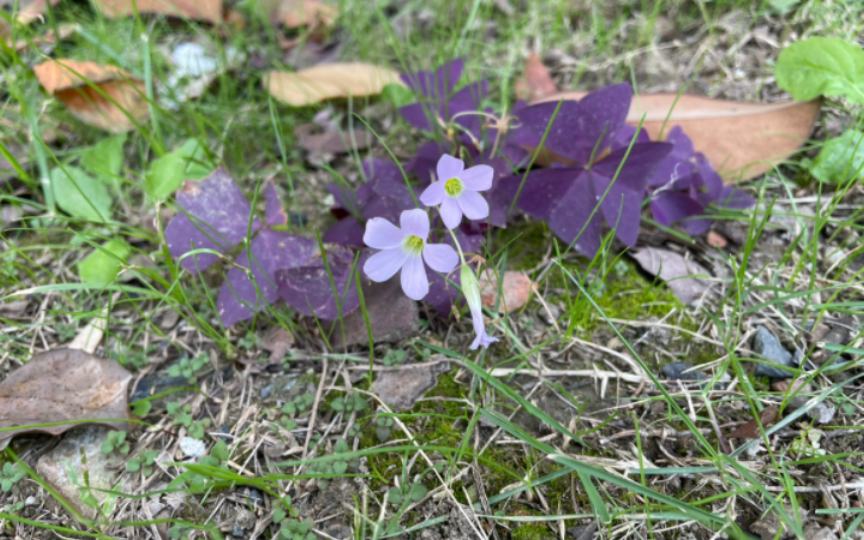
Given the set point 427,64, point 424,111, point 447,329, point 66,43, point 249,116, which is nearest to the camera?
point 447,329

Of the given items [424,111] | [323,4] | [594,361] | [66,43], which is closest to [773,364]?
[594,361]

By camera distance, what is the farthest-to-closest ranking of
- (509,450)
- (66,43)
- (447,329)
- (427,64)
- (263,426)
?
(66,43)
(427,64)
(447,329)
(263,426)
(509,450)

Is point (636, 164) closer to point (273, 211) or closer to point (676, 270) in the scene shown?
point (676, 270)

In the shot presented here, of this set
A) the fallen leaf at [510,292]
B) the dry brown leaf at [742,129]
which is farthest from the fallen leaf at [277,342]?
the dry brown leaf at [742,129]

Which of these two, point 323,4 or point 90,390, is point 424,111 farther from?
point 323,4

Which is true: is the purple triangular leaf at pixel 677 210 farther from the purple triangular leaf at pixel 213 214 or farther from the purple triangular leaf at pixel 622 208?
the purple triangular leaf at pixel 213 214

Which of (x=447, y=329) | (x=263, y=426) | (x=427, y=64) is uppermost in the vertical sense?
(x=427, y=64)

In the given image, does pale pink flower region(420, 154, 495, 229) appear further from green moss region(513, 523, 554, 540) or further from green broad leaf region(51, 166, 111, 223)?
green broad leaf region(51, 166, 111, 223)
